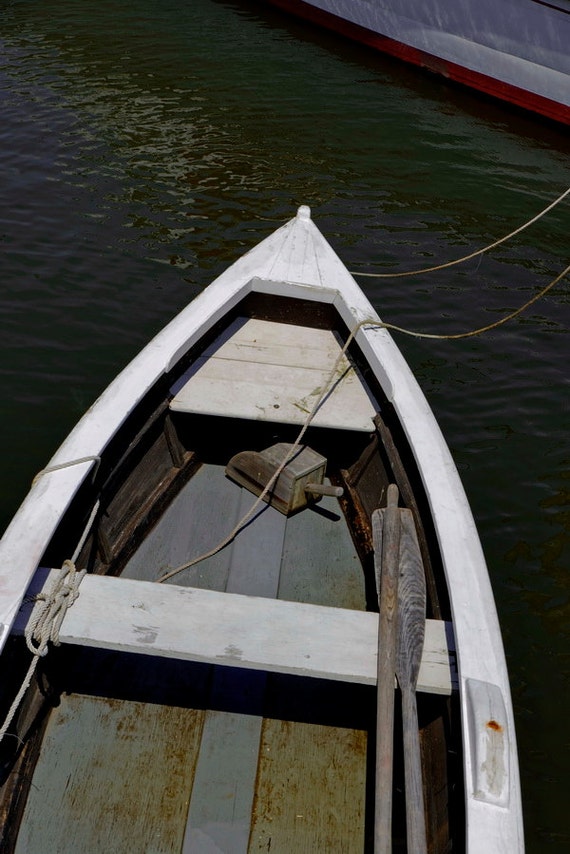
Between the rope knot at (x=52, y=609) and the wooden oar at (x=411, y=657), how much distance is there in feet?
5.10

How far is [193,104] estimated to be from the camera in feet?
45.6

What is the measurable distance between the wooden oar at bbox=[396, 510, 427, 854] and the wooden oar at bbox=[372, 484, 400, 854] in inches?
2.2

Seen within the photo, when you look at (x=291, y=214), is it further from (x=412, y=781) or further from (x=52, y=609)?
(x=412, y=781)

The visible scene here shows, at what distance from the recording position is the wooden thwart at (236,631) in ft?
10.7

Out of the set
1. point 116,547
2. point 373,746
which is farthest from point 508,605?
point 116,547

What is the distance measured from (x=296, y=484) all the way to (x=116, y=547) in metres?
1.30

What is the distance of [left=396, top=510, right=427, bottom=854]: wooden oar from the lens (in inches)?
109

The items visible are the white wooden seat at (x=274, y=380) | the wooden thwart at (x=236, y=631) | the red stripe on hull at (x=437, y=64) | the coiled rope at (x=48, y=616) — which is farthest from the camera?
the red stripe on hull at (x=437, y=64)

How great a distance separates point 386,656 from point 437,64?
15424 millimetres

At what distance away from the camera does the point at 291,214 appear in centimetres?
1077

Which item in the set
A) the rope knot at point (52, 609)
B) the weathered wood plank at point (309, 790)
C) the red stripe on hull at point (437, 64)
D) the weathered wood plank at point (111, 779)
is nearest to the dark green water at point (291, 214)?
the red stripe on hull at point (437, 64)

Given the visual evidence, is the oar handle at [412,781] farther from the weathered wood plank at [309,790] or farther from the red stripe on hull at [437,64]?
the red stripe on hull at [437,64]

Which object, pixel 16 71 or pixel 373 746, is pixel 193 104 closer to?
pixel 16 71

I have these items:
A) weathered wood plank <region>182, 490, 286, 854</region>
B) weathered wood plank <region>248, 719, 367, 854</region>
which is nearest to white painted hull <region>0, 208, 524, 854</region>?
weathered wood plank <region>248, 719, 367, 854</region>
